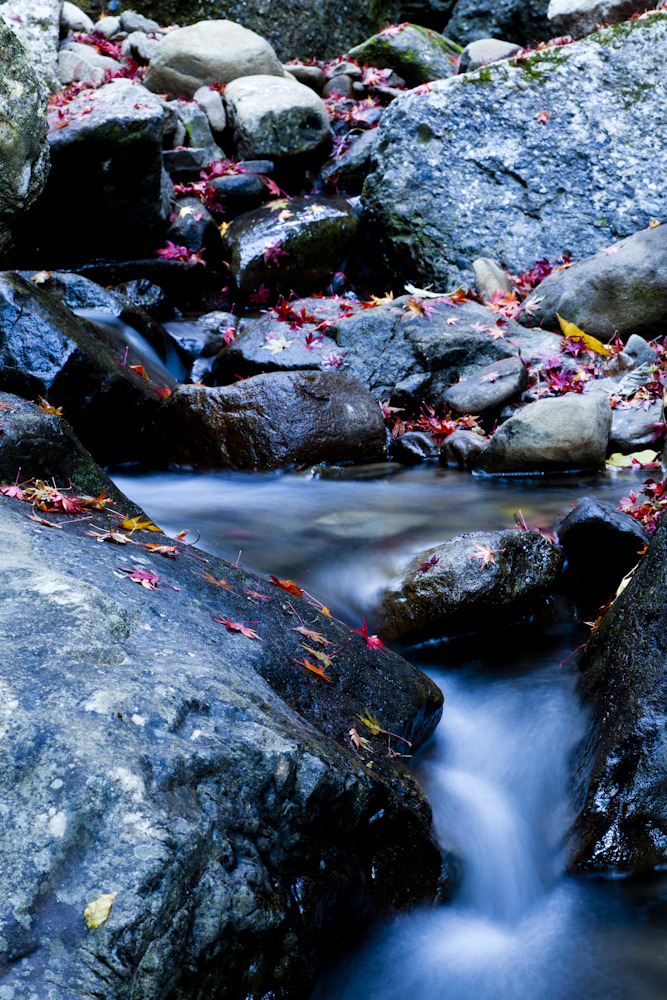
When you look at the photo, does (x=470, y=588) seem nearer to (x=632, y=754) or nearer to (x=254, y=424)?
(x=632, y=754)

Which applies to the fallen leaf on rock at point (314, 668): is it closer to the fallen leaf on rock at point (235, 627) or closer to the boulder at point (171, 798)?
the boulder at point (171, 798)

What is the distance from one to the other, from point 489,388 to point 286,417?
6.15 feet

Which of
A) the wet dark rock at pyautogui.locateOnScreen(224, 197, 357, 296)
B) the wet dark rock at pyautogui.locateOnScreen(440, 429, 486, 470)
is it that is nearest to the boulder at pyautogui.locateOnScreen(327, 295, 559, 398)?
the wet dark rock at pyautogui.locateOnScreen(440, 429, 486, 470)

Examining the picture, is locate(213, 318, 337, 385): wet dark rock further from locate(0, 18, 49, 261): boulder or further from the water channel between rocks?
locate(0, 18, 49, 261): boulder

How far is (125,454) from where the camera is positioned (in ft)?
19.4

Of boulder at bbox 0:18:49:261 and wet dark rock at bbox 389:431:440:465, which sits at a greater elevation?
boulder at bbox 0:18:49:261

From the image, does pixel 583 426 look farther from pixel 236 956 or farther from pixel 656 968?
pixel 236 956

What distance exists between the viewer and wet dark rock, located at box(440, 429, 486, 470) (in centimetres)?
590

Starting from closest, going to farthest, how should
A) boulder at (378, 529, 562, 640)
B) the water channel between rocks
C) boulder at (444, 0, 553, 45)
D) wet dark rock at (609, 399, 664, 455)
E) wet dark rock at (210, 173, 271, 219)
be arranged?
the water channel between rocks, boulder at (378, 529, 562, 640), wet dark rock at (609, 399, 664, 455), wet dark rock at (210, 173, 271, 219), boulder at (444, 0, 553, 45)

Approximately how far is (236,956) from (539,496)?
4.16 metres

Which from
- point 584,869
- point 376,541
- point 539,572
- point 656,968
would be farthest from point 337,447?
point 656,968

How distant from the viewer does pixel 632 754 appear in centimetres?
254

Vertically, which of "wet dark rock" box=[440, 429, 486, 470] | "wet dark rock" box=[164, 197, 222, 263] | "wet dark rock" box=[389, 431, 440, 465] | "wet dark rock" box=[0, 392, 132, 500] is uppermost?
"wet dark rock" box=[0, 392, 132, 500]

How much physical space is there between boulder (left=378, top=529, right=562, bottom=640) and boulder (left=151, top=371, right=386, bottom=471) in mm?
2185
